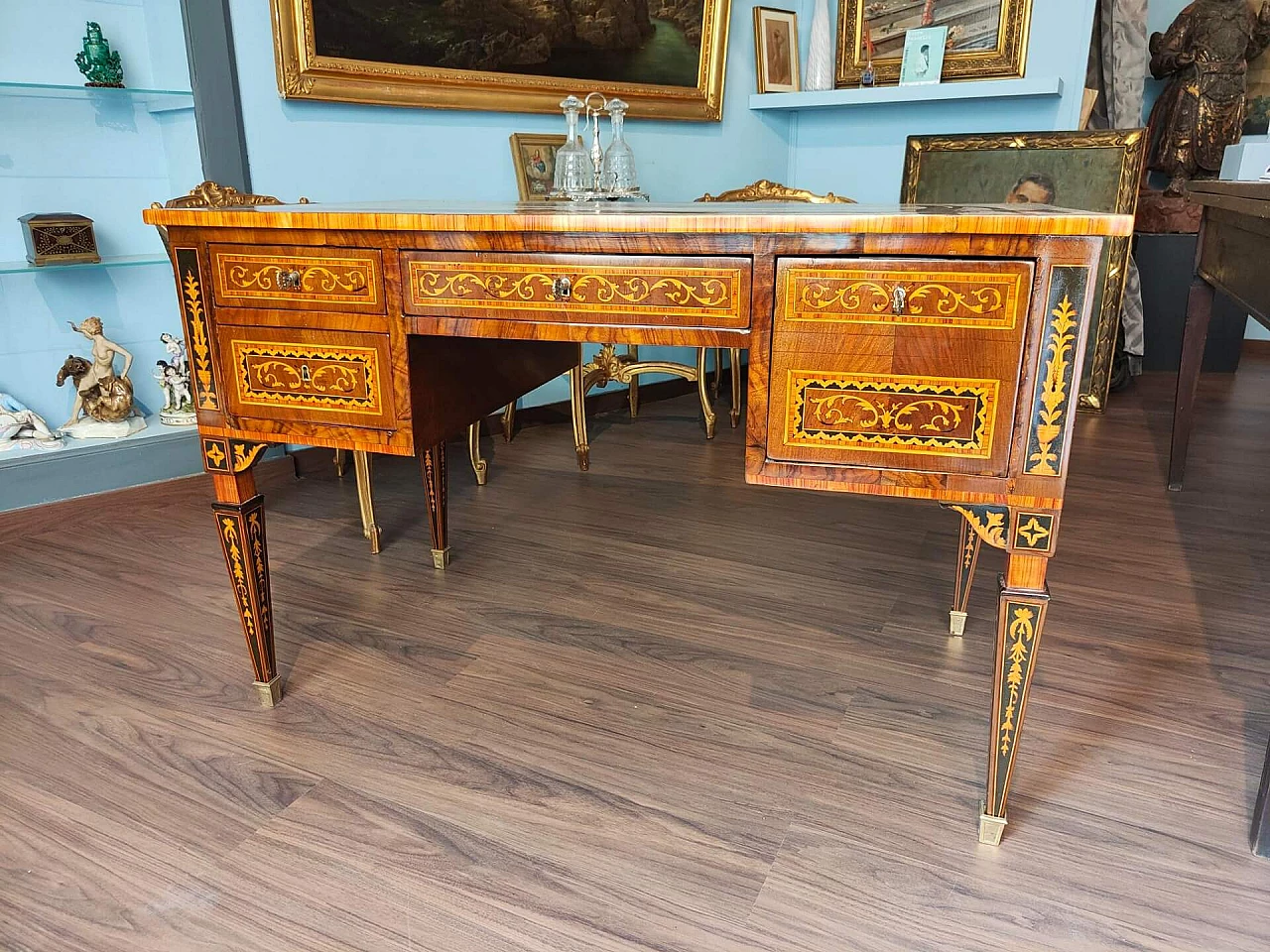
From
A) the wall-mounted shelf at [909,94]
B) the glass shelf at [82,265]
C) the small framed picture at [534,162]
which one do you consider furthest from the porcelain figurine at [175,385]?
the wall-mounted shelf at [909,94]

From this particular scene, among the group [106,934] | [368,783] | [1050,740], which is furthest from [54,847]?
[1050,740]

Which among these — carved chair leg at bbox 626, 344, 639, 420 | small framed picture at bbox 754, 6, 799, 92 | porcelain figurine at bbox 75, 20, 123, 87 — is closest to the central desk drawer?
porcelain figurine at bbox 75, 20, 123, 87

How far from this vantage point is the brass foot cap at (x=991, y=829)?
4.79 feet

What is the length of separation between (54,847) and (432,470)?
1.20 metres

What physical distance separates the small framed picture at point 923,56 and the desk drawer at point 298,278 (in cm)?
344

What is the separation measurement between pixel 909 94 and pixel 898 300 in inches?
132

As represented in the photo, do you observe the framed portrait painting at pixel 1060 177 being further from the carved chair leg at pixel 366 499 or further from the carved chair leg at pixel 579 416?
the carved chair leg at pixel 366 499

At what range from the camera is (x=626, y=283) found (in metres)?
1.41

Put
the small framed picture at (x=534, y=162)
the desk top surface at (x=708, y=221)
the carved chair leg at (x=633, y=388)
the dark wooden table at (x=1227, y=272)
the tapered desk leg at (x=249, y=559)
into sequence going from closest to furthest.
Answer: the desk top surface at (x=708, y=221) < the tapered desk leg at (x=249, y=559) < the dark wooden table at (x=1227, y=272) < the small framed picture at (x=534, y=162) < the carved chair leg at (x=633, y=388)

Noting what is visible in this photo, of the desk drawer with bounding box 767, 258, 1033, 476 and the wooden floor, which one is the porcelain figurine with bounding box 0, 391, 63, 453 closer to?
the wooden floor

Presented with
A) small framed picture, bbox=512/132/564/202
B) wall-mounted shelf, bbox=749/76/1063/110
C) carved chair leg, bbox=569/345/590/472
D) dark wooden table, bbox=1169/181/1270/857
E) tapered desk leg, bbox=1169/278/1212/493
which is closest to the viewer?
dark wooden table, bbox=1169/181/1270/857

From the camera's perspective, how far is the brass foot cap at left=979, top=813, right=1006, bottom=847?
146 centimetres

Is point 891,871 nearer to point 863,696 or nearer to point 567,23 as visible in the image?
point 863,696

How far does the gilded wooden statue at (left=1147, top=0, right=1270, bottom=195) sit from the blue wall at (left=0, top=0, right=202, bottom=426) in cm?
491
